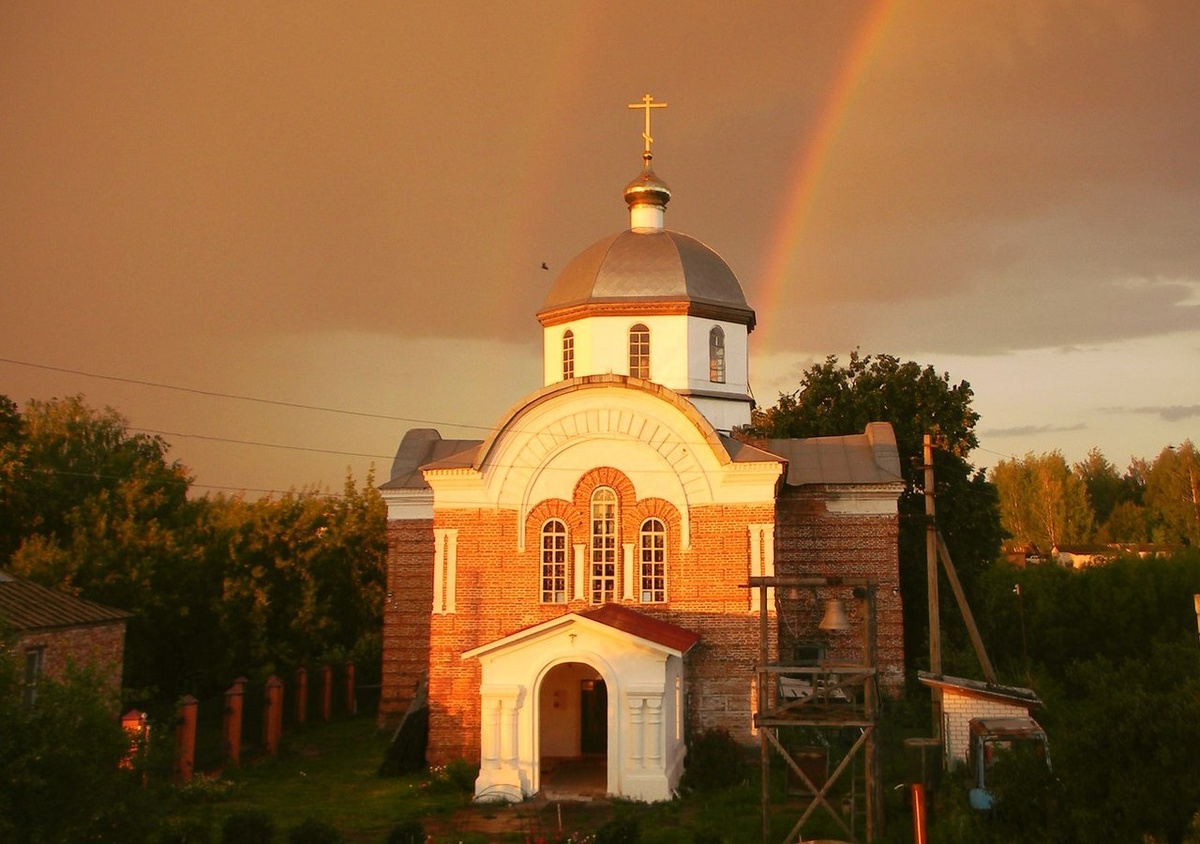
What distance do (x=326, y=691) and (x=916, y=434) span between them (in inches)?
699

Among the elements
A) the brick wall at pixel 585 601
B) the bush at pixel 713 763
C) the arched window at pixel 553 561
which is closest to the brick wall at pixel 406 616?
the brick wall at pixel 585 601

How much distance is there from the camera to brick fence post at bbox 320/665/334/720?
30.0 metres

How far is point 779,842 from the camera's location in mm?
16844

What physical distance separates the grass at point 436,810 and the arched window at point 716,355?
31.3ft

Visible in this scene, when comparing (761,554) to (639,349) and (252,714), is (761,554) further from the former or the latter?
(252,714)

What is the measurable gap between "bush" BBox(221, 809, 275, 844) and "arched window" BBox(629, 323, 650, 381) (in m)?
14.3

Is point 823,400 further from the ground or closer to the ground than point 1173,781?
further from the ground

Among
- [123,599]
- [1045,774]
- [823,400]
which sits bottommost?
[1045,774]

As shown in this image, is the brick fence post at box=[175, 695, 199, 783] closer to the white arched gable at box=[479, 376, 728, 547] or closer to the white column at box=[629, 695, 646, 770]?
the white arched gable at box=[479, 376, 728, 547]

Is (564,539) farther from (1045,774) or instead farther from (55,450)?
→ (55,450)

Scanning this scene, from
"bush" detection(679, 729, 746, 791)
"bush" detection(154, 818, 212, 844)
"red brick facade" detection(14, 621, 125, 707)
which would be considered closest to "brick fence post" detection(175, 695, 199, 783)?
→ "red brick facade" detection(14, 621, 125, 707)

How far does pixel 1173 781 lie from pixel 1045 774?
1.58 m

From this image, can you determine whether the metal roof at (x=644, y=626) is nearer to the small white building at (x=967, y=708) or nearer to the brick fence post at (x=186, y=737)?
the small white building at (x=967, y=708)

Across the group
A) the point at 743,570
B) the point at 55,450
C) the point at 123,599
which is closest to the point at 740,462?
the point at 743,570
